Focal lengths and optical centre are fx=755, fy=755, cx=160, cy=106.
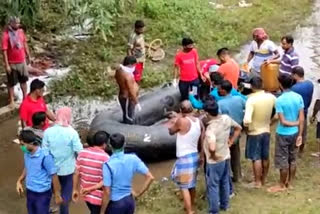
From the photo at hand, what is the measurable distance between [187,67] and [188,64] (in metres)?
0.06

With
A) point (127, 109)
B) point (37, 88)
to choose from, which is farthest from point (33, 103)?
point (127, 109)

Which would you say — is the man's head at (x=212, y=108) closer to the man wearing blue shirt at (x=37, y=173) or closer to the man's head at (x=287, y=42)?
the man wearing blue shirt at (x=37, y=173)

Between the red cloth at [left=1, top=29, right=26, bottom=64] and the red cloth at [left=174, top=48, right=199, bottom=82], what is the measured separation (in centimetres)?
254

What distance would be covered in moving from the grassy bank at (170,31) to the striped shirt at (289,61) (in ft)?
9.94

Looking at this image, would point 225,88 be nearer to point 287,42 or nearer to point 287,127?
point 287,127

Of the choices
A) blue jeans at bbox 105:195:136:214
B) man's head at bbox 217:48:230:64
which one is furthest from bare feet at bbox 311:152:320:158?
blue jeans at bbox 105:195:136:214

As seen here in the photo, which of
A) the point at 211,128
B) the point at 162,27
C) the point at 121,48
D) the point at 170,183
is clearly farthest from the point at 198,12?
the point at 211,128

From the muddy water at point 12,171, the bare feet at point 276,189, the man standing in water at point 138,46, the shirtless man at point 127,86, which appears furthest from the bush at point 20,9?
the bare feet at point 276,189

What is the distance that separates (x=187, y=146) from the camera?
8742mm

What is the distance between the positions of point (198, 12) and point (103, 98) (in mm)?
5632

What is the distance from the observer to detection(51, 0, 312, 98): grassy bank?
14258mm

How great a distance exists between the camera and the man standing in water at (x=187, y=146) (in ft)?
28.5

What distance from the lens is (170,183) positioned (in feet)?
33.9

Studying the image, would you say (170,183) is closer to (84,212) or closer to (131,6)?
(84,212)
